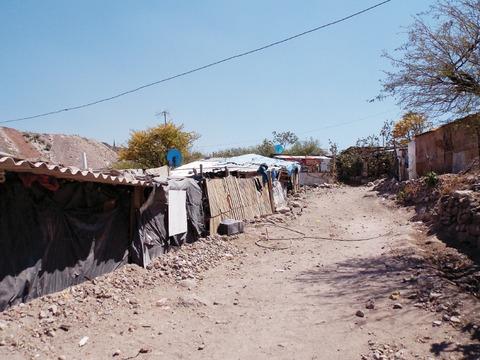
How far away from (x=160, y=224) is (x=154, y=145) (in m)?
22.8

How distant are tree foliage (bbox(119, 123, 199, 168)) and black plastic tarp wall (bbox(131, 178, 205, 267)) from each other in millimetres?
19970

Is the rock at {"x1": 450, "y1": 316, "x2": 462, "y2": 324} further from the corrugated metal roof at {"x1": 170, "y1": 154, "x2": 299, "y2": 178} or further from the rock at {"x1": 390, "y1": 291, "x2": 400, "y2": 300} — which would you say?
the corrugated metal roof at {"x1": 170, "y1": 154, "x2": 299, "y2": 178}

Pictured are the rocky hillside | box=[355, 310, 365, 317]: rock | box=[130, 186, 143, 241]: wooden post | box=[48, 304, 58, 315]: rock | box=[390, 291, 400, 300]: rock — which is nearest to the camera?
box=[48, 304, 58, 315]: rock

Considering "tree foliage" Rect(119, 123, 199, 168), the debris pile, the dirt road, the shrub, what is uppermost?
"tree foliage" Rect(119, 123, 199, 168)

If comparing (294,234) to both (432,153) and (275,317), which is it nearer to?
(275,317)

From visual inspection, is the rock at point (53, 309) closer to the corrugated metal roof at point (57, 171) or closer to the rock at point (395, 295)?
the corrugated metal roof at point (57, 171)

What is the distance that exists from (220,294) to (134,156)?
25415mm

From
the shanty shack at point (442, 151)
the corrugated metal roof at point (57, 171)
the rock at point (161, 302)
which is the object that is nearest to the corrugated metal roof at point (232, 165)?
the corrugated metal roof at point (57, 171)

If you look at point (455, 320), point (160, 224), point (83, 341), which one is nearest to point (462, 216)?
point (455, 320)

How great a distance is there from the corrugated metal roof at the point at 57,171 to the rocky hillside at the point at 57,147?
2788cm

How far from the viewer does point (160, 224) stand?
9367 millimetres

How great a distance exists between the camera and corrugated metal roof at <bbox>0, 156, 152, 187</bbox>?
4.95 m

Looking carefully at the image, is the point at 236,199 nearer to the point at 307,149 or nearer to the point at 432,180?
the point at 432,180

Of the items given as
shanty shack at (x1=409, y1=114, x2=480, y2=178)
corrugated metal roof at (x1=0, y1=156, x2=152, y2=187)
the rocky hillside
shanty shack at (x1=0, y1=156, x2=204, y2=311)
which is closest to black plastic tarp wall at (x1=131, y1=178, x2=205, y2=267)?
shanty shack at (x1=0, y1=156, x2=204, y2=311)
